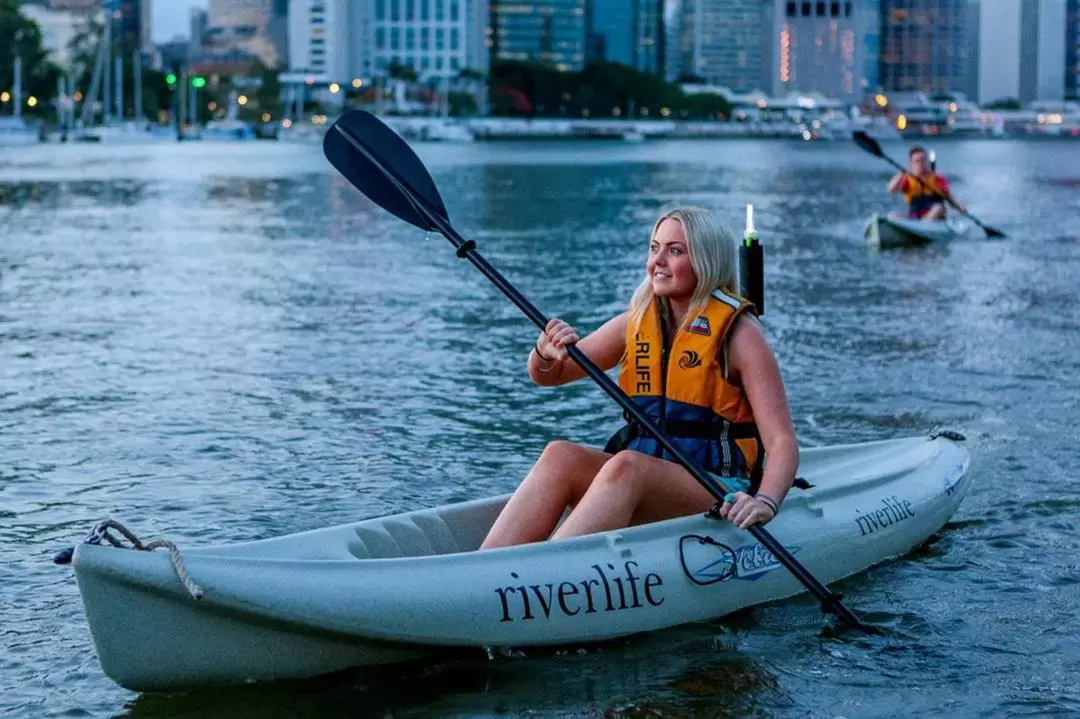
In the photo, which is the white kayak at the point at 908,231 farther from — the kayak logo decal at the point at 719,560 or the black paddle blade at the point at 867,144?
the kayak logo decal at the point at 719,560

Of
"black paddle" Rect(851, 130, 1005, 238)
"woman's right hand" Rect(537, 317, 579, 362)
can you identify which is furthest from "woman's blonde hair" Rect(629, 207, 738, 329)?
"black paddle" Rect(851, 130, 1005, 238)

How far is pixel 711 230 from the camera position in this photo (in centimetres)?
615

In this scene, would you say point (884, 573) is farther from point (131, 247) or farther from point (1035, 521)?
point (131, 247)

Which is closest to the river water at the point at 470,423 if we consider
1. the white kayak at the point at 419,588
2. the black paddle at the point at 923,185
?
the white kayak at the point at 419,588

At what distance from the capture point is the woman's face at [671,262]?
6.15m

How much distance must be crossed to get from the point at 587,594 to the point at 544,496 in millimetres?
396

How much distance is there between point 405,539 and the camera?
251 inches

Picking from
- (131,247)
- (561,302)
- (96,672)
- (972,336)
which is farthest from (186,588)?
(131,247)

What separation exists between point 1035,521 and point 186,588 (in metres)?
4.62

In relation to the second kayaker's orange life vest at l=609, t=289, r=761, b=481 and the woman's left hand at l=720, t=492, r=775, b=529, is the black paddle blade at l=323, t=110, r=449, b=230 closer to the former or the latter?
the second kayaker's orange life vest at l=609, t=289, r=761, b=481

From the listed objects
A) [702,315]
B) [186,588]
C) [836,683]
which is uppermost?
[702,315]

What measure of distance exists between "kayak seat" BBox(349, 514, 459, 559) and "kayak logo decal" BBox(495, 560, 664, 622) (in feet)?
1.73

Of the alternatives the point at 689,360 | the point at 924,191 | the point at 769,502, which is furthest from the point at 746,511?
the point at 924,191

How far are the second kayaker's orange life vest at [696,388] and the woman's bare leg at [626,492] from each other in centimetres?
10
